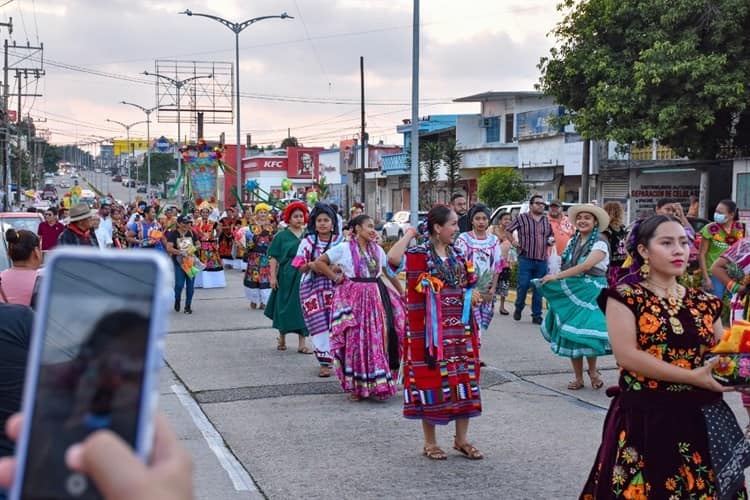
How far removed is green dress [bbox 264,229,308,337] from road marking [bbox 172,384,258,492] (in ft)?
7.54

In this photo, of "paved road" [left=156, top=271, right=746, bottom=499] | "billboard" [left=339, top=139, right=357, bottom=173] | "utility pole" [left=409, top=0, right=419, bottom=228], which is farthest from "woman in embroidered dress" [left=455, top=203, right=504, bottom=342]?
"billboard" [left=339, top=139, right=357, bottom=173]

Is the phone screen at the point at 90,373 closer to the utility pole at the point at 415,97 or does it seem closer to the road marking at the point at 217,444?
the road marking at the point at 217,444

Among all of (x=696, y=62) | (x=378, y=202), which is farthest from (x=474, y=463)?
(x=378, y=202)

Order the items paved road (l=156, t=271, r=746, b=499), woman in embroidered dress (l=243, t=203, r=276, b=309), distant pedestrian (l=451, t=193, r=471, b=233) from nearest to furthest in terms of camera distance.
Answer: paved road (l=156, t=271, r=746, b=499) → distant pedestrian (l=451, t=193, r=471, b=233) → woman in embroidered dress (l=243, t=203, r=276, b=309)

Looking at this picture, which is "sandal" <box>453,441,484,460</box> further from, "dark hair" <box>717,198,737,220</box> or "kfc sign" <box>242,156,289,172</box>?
"kfc sign" <box>242,156,289,172</box>

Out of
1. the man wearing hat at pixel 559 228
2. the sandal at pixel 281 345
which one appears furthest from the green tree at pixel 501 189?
the sandal at pixel 281 345

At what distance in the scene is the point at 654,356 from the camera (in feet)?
13.6

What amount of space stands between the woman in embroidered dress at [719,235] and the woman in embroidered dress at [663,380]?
7420mm

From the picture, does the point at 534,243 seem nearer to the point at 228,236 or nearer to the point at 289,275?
the point at 289,275

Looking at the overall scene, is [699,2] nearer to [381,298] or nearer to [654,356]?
[381,298]

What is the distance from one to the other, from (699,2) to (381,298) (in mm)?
18228

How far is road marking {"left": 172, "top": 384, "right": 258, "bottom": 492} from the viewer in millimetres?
6340

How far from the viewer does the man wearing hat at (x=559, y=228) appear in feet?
48.0

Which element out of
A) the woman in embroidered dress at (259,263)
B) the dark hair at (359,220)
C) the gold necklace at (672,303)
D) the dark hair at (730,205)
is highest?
the dark hair at (730,205)
